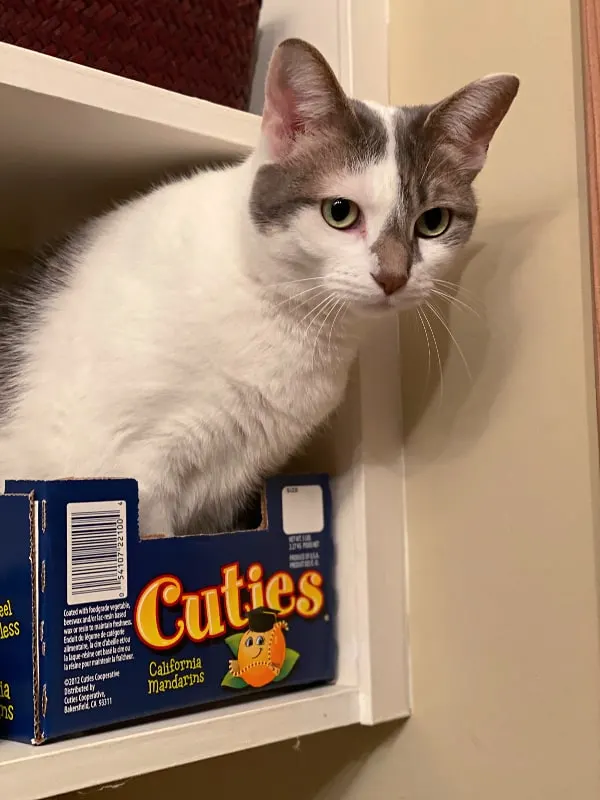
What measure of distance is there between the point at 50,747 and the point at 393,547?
1.42ft

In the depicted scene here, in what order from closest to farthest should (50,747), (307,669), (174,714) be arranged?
(50,747) < (174,714) < (307,669)

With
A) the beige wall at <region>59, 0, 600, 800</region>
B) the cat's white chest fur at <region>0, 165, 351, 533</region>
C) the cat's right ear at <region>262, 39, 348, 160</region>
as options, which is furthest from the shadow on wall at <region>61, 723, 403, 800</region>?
the cat's right ear at <region>262, 39, 348, 160</region>

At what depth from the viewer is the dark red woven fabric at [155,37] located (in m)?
0.82

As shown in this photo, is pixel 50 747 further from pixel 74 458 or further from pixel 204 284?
pixel 204 284

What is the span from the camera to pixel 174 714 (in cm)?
83

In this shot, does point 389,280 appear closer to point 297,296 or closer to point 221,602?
point 297,296

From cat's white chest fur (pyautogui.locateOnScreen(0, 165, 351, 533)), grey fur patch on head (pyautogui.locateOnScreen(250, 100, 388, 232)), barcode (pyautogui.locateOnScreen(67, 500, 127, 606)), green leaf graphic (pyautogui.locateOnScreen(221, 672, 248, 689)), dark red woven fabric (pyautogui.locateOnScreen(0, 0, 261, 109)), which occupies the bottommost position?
green leaf graphic (pyautogui.locateOnScreen(221, 672, 248, 689))

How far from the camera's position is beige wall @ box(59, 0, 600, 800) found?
86 centimetres

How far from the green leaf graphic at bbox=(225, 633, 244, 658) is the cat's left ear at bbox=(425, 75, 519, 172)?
1.70 feet

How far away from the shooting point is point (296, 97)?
0.81 m

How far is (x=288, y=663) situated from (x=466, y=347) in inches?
15.4

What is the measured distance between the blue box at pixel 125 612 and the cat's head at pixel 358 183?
0.86 ft

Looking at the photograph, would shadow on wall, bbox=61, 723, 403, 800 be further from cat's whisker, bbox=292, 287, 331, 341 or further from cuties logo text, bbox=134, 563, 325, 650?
cat's whisker, bbox=292, 287, 331, 341

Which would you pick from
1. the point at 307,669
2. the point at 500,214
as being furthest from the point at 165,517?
the point at 500,214
